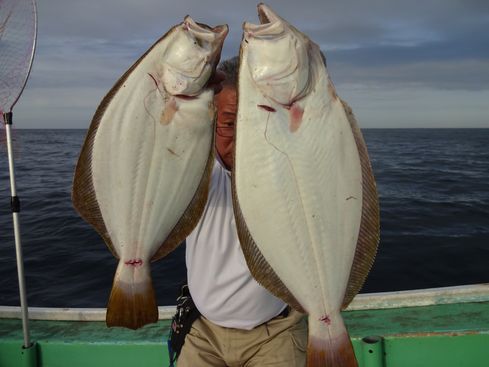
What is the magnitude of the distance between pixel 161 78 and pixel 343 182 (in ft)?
2.56

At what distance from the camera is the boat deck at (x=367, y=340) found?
3.06 meters

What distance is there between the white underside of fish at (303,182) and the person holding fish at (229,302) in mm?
498

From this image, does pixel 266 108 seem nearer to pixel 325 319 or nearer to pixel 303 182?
pixel 303 182

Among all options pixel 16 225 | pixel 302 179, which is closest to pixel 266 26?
pixel 302 179

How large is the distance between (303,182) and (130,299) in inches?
31.9

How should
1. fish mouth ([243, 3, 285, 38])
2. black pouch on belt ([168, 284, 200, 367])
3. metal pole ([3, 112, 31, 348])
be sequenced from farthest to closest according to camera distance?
1. metal pole ([3, 112, 31, 348])
2. black pouch on belt ([168, 284, 200, 367])
3. fish mouth ([243, 3, 285, 38])

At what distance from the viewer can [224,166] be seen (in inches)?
Answer: 88.8

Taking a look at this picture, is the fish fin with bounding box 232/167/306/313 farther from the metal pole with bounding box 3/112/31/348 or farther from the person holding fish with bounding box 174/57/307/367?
the metal pole with bounding box 3/112/31/348

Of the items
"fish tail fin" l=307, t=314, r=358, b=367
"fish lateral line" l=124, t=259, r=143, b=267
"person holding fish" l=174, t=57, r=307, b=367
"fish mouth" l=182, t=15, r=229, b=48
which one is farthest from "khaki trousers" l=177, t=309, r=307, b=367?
"fish mouth" l=182, t=15, r=229, b=48

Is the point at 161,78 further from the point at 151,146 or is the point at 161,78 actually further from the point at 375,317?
the point at 375,317

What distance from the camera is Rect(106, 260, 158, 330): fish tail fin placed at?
1692 millimetres

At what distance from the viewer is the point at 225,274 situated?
2180mm

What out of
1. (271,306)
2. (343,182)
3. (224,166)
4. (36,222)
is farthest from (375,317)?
(36,222)

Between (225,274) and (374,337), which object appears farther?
(374,337)
